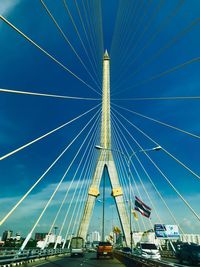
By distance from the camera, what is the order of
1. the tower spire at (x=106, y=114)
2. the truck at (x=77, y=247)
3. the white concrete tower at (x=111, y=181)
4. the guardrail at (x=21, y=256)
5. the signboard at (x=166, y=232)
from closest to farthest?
1. the guardrail at (x=21, y=256)
2. the truck at (x=77, y=247)
3. the tower spire at (x=106, y=114)
4. the white concrete tower at (x=111, y=181)
5. the signboard at (x=166, y=232)

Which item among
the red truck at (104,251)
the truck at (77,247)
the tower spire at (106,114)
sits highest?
the tower spire at (106,114)

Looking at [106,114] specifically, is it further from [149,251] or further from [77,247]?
[149,251]

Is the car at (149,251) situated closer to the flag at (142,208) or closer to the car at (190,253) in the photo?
the car at (190,253)

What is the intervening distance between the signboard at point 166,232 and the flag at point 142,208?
11.3 metres

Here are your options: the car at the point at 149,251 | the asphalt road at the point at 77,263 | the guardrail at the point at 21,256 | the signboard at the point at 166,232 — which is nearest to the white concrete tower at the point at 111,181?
the signboard at the point at 166,232

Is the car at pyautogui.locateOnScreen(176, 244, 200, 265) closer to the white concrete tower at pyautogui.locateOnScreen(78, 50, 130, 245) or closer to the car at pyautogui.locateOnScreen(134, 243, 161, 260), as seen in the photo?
the car at pyautogui.locateOnScreen(134, 243, 161, 260)

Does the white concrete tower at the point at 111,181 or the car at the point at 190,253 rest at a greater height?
the white concrete tower at the point at 111,181

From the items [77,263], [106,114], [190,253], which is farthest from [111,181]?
[77,263]

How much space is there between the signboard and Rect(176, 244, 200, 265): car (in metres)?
16.6

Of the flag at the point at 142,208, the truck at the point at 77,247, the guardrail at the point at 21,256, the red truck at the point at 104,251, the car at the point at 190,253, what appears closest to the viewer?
the guardrail at the point at 21,256

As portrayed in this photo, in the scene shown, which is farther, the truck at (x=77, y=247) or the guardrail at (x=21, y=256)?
the truck at (x=77, y=247)

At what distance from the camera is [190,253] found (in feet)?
92.6

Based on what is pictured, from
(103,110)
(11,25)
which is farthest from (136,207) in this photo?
(11,25)

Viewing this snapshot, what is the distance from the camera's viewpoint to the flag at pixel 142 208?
3666 centimetres
